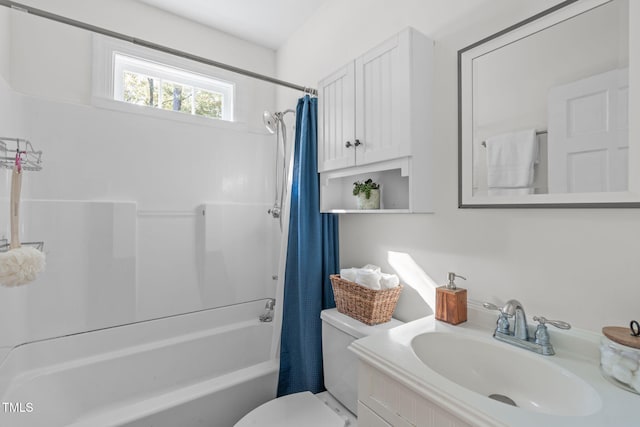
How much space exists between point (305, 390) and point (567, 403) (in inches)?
46.7

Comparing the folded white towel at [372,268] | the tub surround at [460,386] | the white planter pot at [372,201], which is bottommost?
the tub surround at [460,386]

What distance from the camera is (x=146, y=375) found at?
184 cm

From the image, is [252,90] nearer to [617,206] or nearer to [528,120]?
[528,120]

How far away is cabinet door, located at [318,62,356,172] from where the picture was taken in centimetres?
146

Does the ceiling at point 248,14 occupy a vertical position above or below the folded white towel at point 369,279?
above

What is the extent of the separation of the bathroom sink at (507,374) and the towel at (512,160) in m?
0.53

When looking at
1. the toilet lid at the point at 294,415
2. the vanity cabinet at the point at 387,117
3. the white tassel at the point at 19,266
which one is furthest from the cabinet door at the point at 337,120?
the white tassel at the point at 19,266

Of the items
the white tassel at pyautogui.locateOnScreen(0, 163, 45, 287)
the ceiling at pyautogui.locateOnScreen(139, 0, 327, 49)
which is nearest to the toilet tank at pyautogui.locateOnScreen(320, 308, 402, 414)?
the white tassel at pyautogui.locateOnScreen(0, 163, 45, 287)

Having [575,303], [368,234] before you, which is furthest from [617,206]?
[368,234]

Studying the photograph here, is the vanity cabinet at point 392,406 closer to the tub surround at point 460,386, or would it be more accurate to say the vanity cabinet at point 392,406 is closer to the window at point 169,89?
the tub surround at point 460,386

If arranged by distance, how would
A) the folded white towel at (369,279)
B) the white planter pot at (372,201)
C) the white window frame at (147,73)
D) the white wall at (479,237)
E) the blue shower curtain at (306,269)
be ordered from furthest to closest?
the white window frame at (147,73), the blue shower curtain at (306,269), the white planter pot at (372,201), the folded white towel at (369,279), the white wall at (479,237)

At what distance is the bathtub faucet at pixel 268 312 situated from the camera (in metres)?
2.31

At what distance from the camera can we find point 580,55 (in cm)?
89

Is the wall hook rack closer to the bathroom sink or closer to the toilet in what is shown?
the toilet
